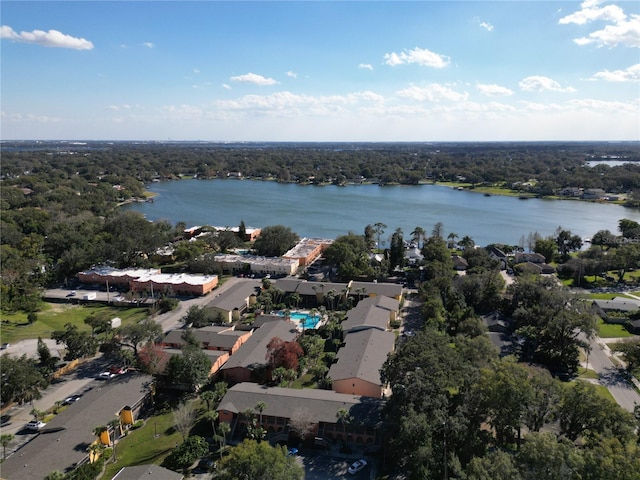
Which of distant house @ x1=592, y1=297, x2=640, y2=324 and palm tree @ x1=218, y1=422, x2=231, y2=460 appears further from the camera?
distant house @ x1=592, y1=297, x2=640, y2=324

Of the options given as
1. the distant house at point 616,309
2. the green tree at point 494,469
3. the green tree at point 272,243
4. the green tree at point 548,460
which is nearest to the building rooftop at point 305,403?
the green tree at point 494,469

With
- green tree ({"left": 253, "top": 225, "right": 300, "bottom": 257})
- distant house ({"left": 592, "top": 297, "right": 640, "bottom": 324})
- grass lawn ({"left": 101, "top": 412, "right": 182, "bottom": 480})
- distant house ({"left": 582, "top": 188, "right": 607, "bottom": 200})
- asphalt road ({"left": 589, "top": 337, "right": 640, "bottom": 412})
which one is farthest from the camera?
distant house ({"left": 582, "top": 188, "right": 607, "bottom": 200})

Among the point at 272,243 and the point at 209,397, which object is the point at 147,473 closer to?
the point at 209,397

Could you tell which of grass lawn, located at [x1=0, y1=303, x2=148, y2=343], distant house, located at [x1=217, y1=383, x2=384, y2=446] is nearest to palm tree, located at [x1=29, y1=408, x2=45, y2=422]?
distant house, located at [x1=217, y1=383, x2=384, y2=446]

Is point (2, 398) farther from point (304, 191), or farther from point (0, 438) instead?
point (304, 191)

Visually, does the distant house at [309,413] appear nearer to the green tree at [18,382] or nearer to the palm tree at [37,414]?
the palm tree at [37,414]

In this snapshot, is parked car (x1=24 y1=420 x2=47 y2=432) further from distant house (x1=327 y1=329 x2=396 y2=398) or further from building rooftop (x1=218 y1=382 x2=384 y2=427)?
distant house (x1=327 y1=329 x2=396 y2=398)
